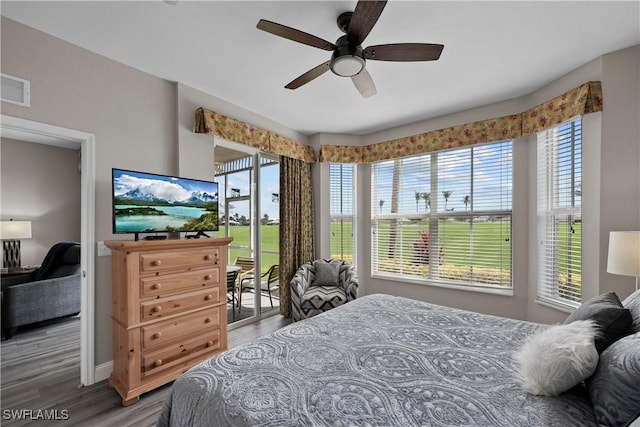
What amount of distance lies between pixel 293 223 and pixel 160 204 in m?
1.98

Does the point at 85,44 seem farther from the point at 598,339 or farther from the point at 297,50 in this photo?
the point at 598,339

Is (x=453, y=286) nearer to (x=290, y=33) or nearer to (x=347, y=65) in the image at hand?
(x=347, y=65)

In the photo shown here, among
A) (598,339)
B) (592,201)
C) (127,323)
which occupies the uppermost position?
(592,201)

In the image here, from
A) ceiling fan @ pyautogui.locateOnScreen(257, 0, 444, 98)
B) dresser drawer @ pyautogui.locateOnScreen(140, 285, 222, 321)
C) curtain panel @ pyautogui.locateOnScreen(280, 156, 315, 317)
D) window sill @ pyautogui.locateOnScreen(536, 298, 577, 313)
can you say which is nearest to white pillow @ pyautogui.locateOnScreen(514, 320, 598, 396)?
ceiling fan @ pyautogui.locateOnScreen(257, 0, 444, 98)

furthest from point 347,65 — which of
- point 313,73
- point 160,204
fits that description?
point 160,204

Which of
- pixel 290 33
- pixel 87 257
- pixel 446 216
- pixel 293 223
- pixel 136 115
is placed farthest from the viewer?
pixel 293 223

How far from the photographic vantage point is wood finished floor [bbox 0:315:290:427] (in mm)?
1912

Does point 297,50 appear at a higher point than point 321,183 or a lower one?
higher

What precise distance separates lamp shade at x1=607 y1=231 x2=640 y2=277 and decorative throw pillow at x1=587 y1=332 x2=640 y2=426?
1.23 meters

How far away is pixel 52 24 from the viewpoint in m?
2.03

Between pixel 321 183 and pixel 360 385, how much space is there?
340 cm

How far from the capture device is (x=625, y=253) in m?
1.91

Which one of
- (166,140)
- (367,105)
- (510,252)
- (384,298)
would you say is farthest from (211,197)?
(510,252)

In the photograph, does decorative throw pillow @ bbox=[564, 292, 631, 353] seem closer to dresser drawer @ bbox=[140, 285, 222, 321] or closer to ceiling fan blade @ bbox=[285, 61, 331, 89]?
ceiling fan blade @ bbox=[285, 61, 331, 89]
